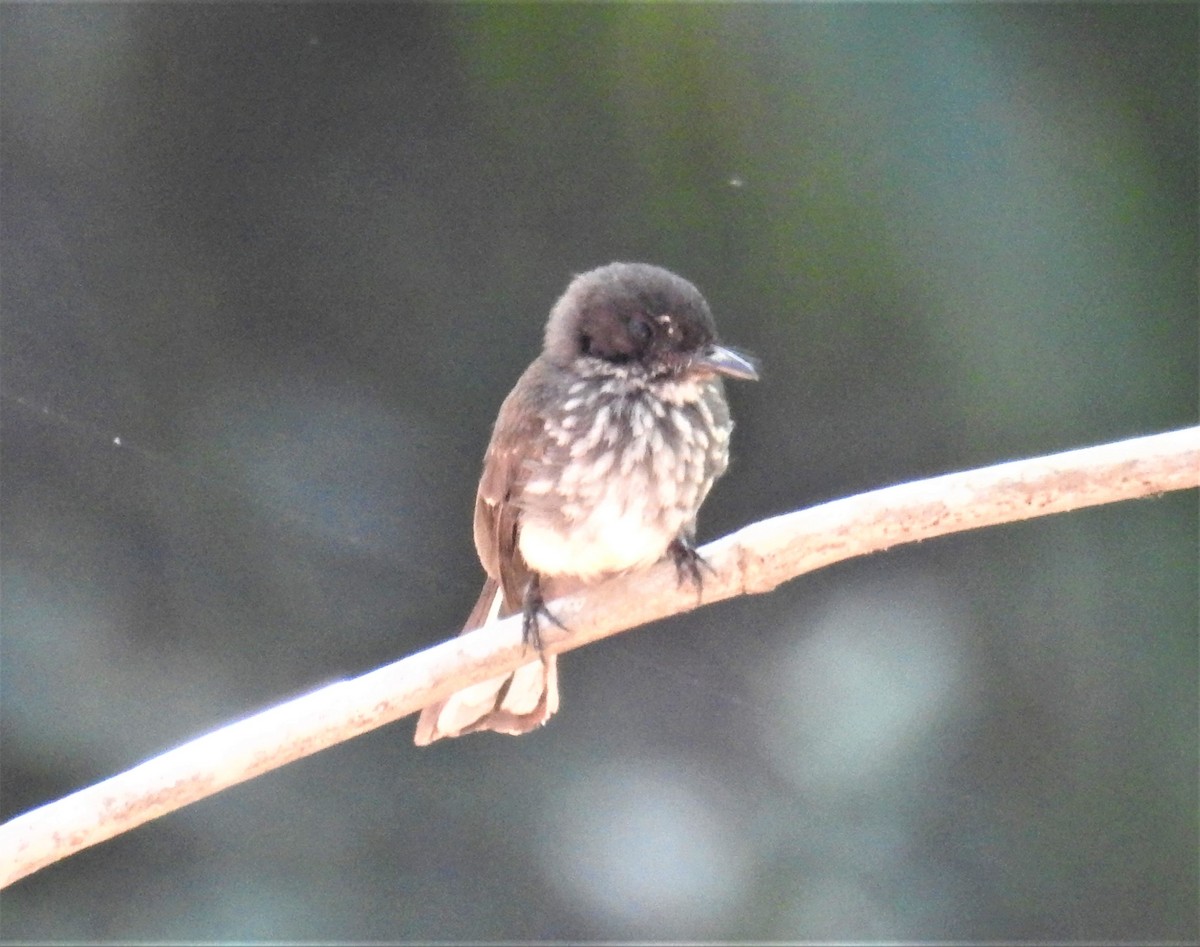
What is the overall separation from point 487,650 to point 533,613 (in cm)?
24

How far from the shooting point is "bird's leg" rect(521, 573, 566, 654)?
2100 mm

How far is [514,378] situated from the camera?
292 centimetres

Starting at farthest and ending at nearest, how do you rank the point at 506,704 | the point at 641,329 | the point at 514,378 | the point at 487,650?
the point at 514,378
the point at 506,704
the point at 641,329
the point at 487,650

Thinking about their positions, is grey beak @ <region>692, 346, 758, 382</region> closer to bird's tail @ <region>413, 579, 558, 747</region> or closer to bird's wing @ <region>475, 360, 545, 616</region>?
bird's wing @ <region>475, 360, 545, 616</region>

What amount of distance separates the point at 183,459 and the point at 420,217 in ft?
2.43

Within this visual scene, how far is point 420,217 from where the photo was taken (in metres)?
2.88

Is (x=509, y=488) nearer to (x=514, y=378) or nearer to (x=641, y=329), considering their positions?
(x=641, y=329)

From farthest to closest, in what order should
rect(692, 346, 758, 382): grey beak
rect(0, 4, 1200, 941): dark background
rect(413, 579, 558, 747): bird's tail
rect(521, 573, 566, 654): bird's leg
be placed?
rect(0, 4, 1200, 941): dark background, rect(413, 579, 558, 747): bird's tail, rect(692, 346, 758, 382): grey beak, rect(521, 573, 566, 654): bird's leg

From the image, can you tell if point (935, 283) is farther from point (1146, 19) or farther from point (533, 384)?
point (533, 384)

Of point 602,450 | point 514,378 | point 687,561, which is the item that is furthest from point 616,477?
point 514,378

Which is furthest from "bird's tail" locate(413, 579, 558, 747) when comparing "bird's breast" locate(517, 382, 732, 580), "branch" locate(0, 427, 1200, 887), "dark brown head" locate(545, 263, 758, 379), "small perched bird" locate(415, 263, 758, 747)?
"dark brown head" locate(545, 263, 758, 379)

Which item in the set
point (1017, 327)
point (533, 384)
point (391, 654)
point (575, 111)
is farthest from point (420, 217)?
point (1017, 327)

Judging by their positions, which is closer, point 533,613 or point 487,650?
point 487,650

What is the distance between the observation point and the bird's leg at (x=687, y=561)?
6.93ft
